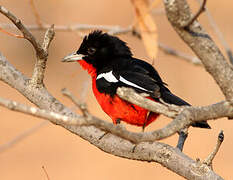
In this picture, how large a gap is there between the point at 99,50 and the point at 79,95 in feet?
17.5

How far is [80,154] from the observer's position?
30.5 ft

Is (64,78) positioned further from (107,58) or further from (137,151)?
(137,151)

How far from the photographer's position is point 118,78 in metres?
4.63

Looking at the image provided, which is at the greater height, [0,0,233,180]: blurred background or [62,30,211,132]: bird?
[62,30,211,132]: bird

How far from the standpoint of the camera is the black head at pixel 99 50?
16.9 feet

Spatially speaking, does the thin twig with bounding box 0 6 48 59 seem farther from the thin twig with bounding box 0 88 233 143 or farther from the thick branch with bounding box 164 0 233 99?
the thick branch with bounding box 164 0 233 99

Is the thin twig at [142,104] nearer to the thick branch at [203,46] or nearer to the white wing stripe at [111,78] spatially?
the thick branch at [203,46]

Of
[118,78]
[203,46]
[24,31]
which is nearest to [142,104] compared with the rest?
[203,46]

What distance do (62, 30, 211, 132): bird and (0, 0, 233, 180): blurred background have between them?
2.05 m

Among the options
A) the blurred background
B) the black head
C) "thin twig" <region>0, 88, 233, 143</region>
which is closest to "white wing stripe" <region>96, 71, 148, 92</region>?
the black head

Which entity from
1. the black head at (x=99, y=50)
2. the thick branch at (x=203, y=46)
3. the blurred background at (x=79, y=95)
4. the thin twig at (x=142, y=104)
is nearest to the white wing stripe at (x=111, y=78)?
the black head at (x=99, y=50)

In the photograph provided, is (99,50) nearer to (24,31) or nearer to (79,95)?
(24,31)

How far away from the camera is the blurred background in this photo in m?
8.70


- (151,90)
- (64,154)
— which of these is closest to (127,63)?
(151,90)
